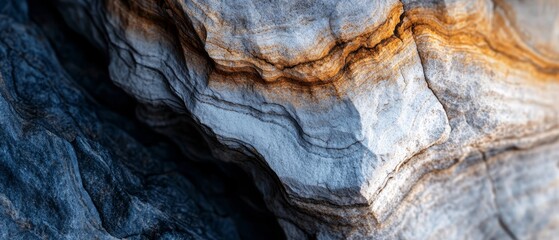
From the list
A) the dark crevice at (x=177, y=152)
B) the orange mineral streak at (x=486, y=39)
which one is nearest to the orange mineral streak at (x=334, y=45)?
the orange mineral streak at (x=486, y=39)

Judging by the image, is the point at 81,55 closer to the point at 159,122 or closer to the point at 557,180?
the point at 159,122

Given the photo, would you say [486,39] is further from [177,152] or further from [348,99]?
[177,152]

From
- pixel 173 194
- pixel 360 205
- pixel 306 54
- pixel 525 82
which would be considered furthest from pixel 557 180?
pixel 173 194

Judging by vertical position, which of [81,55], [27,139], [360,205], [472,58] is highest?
[81,55]

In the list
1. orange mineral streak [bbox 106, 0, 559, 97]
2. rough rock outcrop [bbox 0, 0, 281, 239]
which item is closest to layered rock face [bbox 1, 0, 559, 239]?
orange mineral streak [bbox 106, 0, 559, 97]

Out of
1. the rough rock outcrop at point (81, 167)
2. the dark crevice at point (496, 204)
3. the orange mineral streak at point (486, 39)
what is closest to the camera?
the rough rock outcrop at point (81, 167)

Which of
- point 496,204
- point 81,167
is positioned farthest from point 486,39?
point 81,167

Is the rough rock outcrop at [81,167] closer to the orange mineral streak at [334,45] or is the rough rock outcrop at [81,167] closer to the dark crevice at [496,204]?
the orange mineral streak at [334,45]

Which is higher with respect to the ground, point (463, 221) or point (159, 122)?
point (159, 122)
